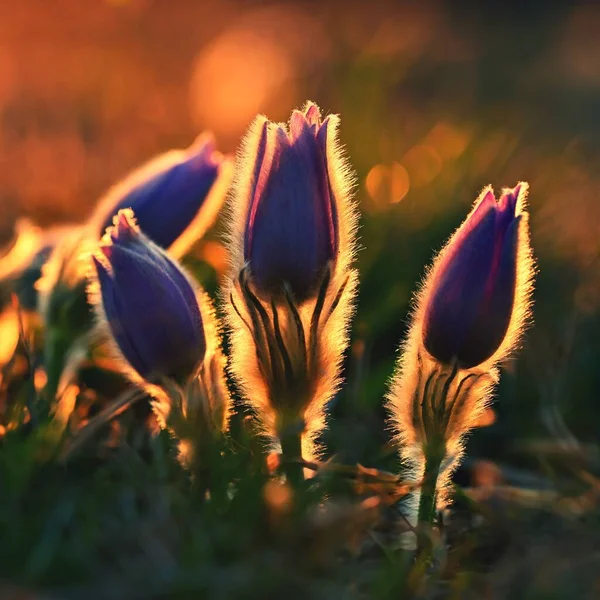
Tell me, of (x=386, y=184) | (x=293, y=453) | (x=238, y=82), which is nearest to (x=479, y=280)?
(x=293, y=453)

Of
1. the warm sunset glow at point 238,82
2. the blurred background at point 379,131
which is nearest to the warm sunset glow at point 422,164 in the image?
the blurred background at point 379,131

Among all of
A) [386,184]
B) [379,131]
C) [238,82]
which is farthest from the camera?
[238,82]

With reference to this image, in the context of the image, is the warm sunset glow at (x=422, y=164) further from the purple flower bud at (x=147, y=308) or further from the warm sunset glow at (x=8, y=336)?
the purple flower bud at (x=147, y=308)

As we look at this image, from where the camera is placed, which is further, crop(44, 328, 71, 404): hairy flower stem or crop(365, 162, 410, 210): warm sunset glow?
crop(365, 162, 410, 210): warm sunset glow

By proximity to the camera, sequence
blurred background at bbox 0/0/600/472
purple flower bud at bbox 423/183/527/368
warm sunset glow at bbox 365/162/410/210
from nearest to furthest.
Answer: purple flower bud at bbox 423/183/527/368 → blurred background at bbox 0/0/600/472 → warm sunset glow at bbox 365/162/410/210

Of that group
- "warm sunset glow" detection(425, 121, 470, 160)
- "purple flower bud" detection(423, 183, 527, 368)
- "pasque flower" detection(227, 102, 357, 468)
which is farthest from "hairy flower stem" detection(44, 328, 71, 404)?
"warm sunset glow" detection(425, 121, 470, 160)

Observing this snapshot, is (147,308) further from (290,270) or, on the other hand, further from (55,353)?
(55,353)

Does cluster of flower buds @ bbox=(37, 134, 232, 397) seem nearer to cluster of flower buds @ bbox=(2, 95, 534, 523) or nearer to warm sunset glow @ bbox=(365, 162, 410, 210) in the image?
cluster of flower buds @ bbox=(2, 95, 534, 523)
